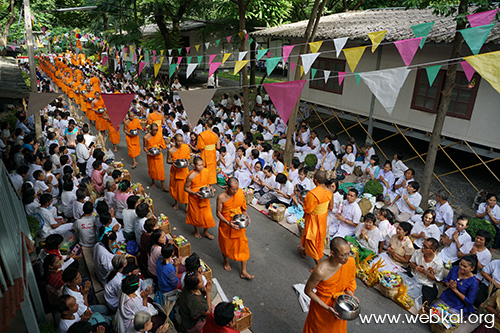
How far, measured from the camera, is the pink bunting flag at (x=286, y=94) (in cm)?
590

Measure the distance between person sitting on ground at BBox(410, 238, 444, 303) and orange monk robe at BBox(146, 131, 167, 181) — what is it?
6235 millimetres

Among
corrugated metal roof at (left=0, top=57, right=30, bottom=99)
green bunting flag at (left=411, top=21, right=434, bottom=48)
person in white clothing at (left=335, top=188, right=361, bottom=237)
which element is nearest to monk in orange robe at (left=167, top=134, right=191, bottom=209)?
corrugated metal roof at (left=0, top=57, right=30, bottom=99)

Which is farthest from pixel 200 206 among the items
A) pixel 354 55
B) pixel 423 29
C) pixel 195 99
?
pixel 423 29

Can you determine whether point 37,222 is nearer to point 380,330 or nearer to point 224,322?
point 224,322

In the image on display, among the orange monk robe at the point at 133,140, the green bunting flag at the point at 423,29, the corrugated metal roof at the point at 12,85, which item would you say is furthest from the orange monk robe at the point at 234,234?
the orange monk robe at the point at 133,140

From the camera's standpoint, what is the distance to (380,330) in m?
4.99

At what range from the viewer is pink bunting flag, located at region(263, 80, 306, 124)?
19.4 ft

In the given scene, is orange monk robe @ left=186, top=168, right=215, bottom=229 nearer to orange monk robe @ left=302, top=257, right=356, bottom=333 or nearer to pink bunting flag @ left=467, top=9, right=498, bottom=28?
orange monk robe @ left=302, top=257, right=356, bottom=333

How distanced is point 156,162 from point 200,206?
8.88 feet

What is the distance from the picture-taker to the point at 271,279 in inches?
236

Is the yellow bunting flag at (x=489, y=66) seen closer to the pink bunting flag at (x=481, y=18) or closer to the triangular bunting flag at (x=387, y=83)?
the triangular bunting flag at (x=387, y=83)

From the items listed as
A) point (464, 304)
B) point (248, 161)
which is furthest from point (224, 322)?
point (248, 161)

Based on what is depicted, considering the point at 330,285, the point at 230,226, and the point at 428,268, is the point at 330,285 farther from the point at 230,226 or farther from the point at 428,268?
the point at 428,268

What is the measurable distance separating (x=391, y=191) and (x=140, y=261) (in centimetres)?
626
